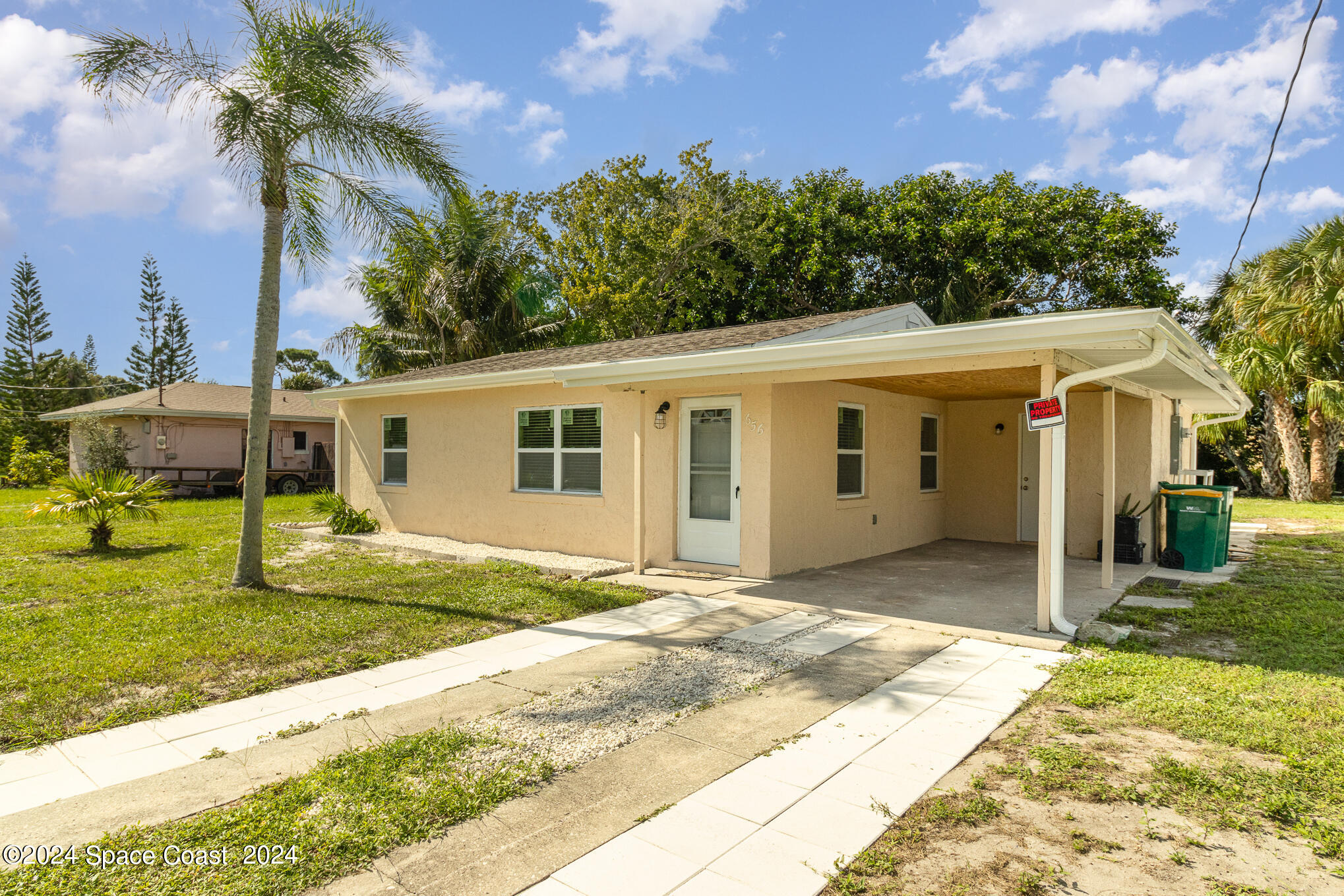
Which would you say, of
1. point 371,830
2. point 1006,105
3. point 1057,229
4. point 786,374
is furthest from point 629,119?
point 371,830

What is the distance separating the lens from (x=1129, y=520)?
9.41 meters

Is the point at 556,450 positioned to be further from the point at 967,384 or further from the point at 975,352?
the point at 975,352

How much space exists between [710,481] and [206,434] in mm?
20581

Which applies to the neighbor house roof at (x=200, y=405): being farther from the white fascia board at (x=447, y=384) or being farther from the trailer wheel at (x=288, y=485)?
the white fascia board at (x=447, y=384)

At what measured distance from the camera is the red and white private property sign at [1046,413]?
19.0 ft

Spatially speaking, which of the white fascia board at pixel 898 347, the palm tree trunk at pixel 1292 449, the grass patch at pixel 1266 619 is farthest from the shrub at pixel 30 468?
the palm tree trunk at pixel 1292 449

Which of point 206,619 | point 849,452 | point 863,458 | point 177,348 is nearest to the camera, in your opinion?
point 206,619

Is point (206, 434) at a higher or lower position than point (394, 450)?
higher

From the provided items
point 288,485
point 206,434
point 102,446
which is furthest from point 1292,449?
point 102,446

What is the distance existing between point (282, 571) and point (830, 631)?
6.72m

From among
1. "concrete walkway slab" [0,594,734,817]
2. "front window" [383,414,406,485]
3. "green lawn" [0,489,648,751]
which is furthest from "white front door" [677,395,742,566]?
"front window" [383,414,406,485]

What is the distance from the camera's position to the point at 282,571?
8898 millimetres

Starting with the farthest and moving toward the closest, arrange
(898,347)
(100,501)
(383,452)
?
1. (383,452)
2. (100,501)
3. (898,347)

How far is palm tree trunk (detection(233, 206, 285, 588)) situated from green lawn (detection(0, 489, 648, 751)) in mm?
359
